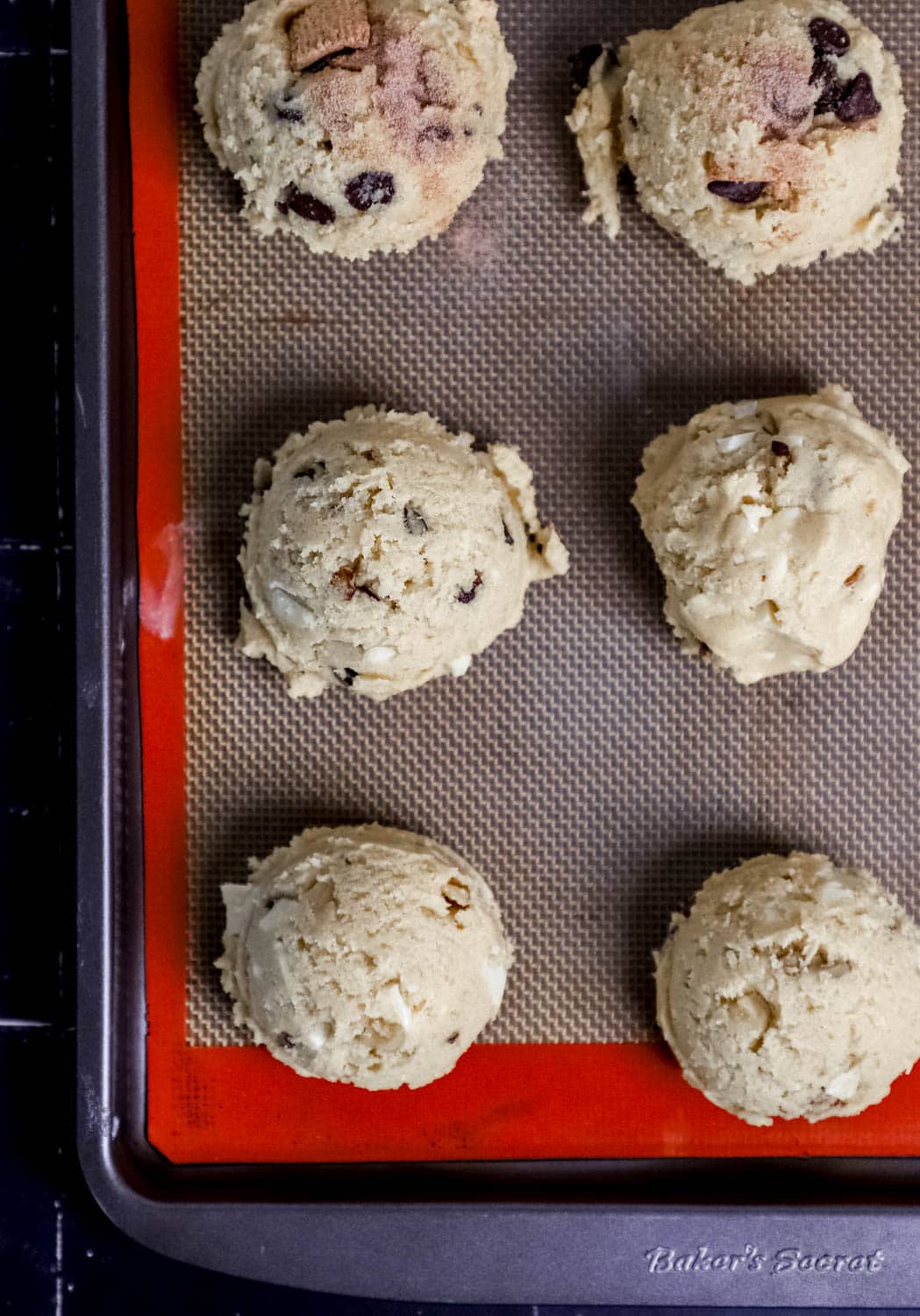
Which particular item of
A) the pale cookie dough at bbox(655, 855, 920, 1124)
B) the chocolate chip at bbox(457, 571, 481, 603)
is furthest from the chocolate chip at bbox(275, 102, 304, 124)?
the pale cookie dough at bbox(655, 855, 920, 1124)

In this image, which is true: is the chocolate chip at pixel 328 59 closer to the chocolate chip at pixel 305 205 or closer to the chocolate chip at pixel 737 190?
the chocolate chip at pixel 305 205

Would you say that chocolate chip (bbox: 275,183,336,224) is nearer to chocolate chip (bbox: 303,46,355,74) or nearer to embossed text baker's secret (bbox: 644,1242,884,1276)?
chocolate chip (bbox: 303,46,355,74)

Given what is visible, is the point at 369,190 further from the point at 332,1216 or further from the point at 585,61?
the point at 332,1216

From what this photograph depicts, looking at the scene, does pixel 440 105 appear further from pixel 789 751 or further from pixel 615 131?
pixel 789 751

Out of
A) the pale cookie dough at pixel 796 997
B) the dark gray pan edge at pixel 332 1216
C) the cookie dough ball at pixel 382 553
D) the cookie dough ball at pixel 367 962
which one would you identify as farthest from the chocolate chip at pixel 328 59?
the pale cookie dough at pixel 796 997

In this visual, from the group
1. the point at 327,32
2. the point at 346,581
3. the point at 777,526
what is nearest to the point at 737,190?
Result: the point at 777,526

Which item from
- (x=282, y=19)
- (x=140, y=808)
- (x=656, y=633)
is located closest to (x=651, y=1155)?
(x=656, y=633)
